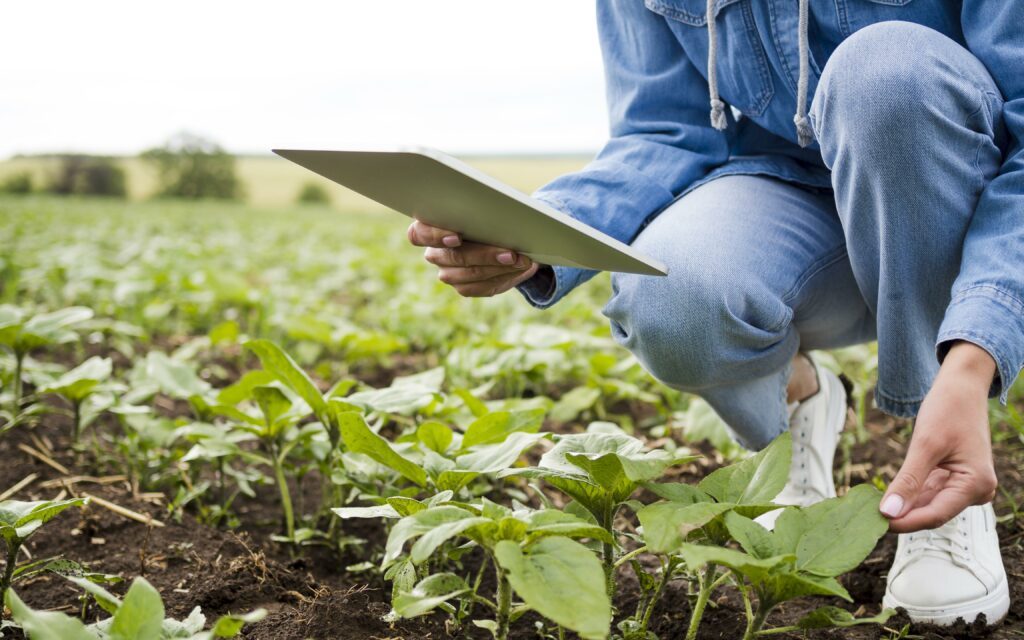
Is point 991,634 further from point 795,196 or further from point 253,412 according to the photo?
point 253,412

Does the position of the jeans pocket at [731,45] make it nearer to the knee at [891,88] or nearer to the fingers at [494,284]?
the knee at [891,88]

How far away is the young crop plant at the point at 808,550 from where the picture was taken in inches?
34.4

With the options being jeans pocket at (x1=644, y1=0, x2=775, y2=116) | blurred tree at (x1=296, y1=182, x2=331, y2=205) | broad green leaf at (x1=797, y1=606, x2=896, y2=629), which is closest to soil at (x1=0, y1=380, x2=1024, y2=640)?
broad green leaf at (x1=797, y1=606, x2=896, y2=629)

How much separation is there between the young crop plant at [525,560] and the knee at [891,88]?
67 centimetres

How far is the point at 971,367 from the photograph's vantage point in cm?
98

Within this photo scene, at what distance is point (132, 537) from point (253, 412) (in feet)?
0.92

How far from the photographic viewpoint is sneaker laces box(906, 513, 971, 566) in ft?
4.13

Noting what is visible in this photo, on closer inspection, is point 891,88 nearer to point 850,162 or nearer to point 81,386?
point 850,162

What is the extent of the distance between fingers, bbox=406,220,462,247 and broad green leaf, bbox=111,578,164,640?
0.62 metres

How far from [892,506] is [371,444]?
63 centimetres

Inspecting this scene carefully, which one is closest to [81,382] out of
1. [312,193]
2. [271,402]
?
[271,402]

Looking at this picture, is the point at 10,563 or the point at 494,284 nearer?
the point at 10,563

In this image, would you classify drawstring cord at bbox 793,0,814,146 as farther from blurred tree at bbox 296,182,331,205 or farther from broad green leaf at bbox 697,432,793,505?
blurred tree at bbox 296,182,331,205

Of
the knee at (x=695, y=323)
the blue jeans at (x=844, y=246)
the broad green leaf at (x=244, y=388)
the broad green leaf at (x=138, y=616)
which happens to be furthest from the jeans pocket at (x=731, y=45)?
the broad green leaf at (x=138, y=616)
